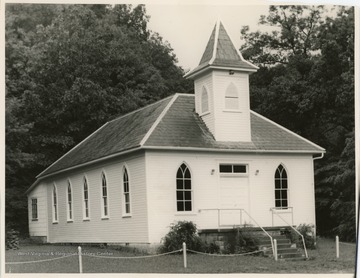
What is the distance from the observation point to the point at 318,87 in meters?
30.0

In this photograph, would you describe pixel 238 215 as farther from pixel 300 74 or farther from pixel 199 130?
pixel 300 74

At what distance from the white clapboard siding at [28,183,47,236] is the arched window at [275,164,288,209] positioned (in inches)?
403

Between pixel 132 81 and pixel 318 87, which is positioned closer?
pixel 318 87

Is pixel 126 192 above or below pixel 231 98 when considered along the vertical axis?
below

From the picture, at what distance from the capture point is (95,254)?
85.0ft

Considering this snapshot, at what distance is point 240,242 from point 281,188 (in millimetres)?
3002

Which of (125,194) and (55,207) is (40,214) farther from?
(125,194)

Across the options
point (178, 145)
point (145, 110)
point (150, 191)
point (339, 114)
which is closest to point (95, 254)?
point (150, 191)

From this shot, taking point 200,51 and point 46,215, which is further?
point 46,215

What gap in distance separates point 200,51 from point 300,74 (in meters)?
5.41

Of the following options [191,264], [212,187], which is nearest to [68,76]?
[212,187]

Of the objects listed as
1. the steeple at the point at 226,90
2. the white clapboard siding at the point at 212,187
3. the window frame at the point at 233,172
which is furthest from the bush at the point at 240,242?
the steeple at the point at 226,90

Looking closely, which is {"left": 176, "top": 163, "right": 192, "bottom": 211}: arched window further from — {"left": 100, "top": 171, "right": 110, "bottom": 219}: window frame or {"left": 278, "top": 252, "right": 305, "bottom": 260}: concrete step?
{"left": 278, "top": 252, "right": 305, "bottom": 260}: concrete step

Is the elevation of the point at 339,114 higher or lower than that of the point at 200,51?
lower
